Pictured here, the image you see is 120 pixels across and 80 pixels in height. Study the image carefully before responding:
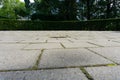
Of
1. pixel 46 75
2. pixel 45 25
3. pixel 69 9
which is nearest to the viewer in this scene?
pixel 46 75

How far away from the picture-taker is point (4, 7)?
27.1 m

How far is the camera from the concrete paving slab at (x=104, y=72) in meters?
1.28

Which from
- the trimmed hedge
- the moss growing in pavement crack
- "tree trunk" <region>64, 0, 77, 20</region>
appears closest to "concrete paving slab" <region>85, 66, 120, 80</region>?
the moss growing in pavement crack

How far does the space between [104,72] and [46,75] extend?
0.54 metres

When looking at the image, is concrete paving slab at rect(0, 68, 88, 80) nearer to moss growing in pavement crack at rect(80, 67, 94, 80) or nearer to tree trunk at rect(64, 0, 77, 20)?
moss growing in pavement crack at rect(80, 67, 94, 80)

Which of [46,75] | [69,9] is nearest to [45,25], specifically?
[69,9]

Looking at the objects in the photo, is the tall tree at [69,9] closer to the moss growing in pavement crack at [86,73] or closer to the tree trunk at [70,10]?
the tree trunk at [70,10]

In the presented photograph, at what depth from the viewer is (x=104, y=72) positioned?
1396mm

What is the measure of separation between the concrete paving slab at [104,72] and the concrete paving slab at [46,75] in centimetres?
11

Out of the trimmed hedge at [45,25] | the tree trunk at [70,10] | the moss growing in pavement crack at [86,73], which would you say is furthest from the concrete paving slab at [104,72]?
the tree trunk at [70,10]

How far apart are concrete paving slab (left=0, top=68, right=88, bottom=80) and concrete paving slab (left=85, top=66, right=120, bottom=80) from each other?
106 millimetres

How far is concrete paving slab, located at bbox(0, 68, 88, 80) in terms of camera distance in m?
1.28

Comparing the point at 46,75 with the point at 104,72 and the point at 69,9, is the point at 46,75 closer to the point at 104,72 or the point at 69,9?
the point at 104,72

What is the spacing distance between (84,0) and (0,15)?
15.0 metres
